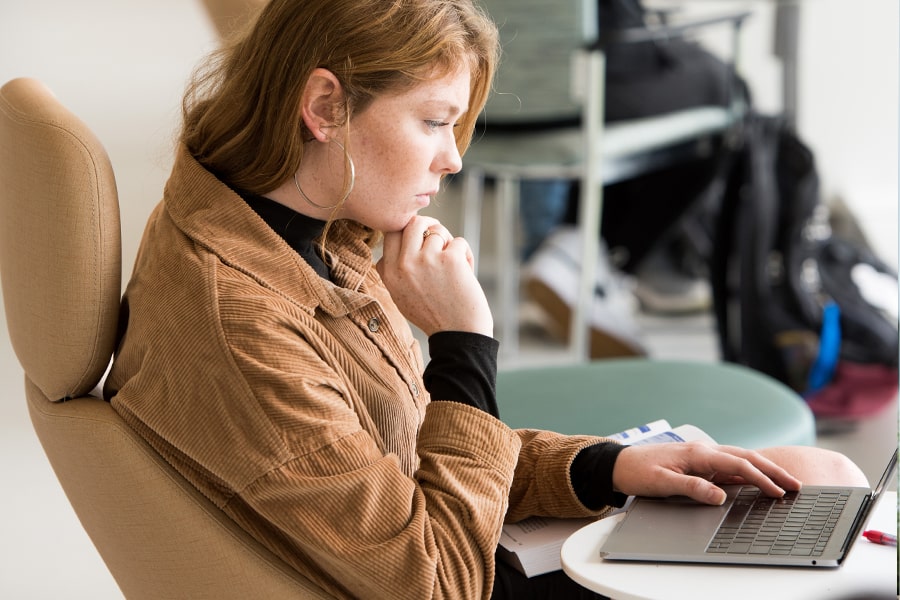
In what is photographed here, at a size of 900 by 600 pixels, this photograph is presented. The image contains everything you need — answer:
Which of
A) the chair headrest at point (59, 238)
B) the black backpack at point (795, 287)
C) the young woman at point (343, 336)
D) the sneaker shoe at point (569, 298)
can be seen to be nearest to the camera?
the young woman at point (343, 336)

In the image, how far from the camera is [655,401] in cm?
173

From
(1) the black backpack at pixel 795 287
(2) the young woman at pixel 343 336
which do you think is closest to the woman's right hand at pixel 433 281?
(2) the young woman at pixel 343 336

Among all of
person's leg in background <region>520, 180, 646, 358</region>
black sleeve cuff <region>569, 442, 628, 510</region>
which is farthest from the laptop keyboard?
person's leg in background <region>520, 180, 646, 358</region>

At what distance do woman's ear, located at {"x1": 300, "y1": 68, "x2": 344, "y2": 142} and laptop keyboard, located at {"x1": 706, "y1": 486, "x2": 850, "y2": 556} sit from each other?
50 centimetres

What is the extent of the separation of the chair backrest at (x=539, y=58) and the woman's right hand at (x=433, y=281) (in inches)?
55.2

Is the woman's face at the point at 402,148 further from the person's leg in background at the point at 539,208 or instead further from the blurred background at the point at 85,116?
the person's leg in background at the point at 539,208

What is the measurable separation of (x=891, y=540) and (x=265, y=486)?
49 centimetres

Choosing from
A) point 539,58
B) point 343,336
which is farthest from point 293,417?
point 539,58

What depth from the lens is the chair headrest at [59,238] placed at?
41.6 inches

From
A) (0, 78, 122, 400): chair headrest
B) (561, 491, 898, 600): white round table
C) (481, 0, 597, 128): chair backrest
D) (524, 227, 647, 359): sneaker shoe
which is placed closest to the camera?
(561, 491, 898, 600): white round table

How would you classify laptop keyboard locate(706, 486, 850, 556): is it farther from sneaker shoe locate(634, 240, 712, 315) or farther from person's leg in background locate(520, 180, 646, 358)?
sneaker shoe locate(634, 240, 712, 315)

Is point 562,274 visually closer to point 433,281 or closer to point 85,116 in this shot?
point 85,116

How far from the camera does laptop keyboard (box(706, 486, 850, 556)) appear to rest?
915 millimetres

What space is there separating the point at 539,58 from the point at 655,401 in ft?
3.57
